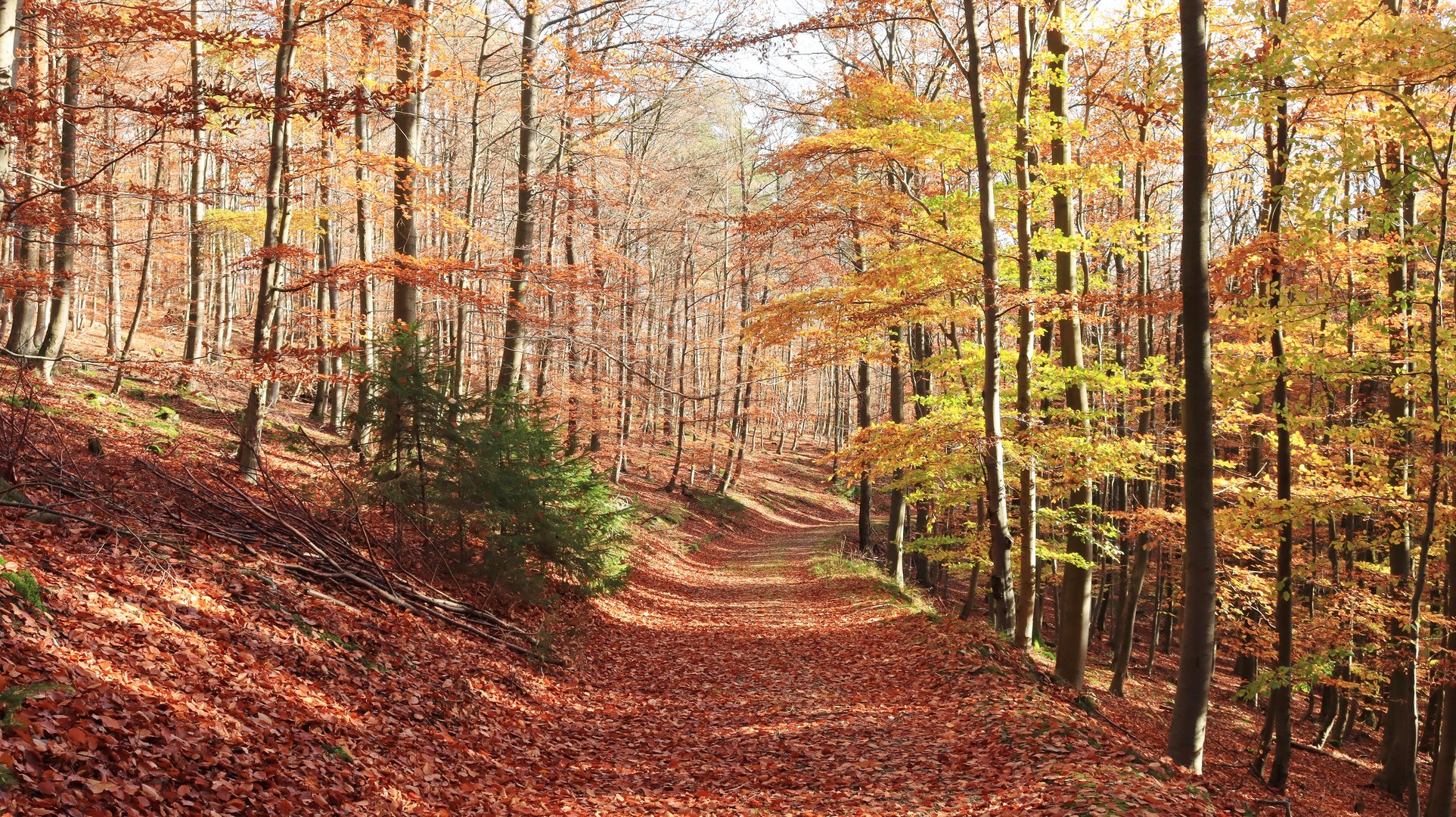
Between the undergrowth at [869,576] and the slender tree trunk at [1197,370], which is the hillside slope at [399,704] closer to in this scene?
the slender tree trunk at [1197,370]

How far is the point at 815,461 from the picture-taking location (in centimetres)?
1356

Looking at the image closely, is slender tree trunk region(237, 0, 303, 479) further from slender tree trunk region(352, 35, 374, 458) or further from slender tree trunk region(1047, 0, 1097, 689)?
slender tree trunk region(1047, 0, 1097, 689)

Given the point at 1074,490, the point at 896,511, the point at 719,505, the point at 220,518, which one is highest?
the point at 220,518

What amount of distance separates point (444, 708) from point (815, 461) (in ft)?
25.6

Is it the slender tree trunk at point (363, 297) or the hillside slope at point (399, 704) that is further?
the slender tree trunk at point (363, 297)

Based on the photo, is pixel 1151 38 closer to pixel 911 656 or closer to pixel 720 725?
pixel 911 656

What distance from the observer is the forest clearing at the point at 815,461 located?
6051 mm

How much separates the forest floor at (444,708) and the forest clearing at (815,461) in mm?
46

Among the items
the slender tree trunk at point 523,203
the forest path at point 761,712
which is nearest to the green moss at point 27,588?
the forest path at point 761,712

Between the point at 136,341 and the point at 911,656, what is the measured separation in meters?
31.0

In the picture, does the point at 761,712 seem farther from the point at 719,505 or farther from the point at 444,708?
the point at 719,505

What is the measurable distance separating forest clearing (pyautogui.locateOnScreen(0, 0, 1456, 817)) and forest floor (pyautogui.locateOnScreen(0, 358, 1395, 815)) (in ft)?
0.15

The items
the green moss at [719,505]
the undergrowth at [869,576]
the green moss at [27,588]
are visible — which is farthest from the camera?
the green moss at [719,505]

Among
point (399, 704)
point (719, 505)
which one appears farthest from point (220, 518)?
point (719, 505)
